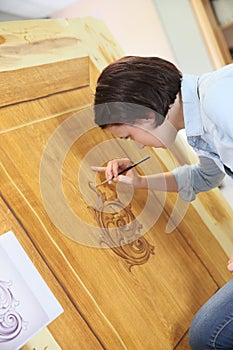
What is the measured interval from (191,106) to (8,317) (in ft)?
2.05

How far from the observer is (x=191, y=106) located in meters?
1.03

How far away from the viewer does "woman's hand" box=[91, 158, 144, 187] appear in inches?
43.2

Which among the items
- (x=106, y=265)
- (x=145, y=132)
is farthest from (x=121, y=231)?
(x=145, y=132)

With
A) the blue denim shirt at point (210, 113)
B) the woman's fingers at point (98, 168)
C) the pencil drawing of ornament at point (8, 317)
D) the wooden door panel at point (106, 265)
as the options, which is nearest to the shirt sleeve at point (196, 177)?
the blue denim shirt at point (210, 113)

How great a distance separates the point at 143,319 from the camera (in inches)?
38.4

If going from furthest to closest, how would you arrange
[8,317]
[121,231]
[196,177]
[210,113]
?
[196,177] < [121,231] < [210,113] < [8,317]

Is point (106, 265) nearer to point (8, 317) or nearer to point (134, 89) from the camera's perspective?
point (8, 317)

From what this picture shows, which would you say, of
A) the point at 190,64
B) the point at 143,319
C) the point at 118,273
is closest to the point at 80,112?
A: the point at 118,273

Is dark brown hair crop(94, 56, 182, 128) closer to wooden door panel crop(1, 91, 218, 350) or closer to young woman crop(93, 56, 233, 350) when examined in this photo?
young woman crop(93, 56, 233, 350)

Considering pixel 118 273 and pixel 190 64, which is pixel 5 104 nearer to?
pixel 118 273

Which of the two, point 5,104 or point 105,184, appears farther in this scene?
point 105,184

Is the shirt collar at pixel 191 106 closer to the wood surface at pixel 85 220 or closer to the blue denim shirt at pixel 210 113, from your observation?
the blue denim shirt at pixel 210 113

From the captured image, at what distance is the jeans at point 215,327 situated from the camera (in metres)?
1.01

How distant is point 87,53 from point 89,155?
13.2 inches
